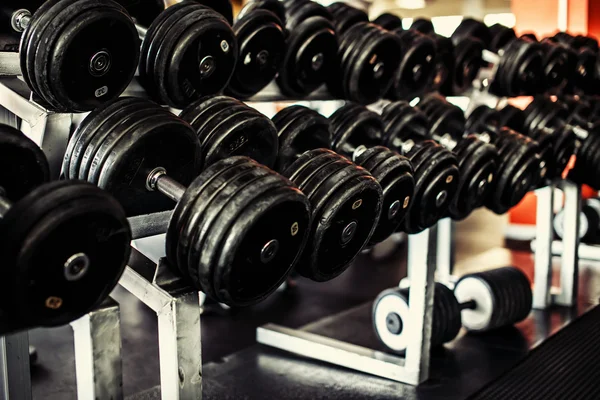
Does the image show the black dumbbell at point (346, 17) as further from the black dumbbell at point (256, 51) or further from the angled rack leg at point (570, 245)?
the angled rack leg at point (570, 245)

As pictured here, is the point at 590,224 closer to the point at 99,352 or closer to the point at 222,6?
the point at 222,6

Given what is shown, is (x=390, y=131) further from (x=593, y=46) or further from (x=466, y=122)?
(x=593, y=46)

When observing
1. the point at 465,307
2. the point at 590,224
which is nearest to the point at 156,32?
the point at 465,307

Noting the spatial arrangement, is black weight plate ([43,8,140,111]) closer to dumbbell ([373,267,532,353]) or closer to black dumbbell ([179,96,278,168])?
black dumbbell ([179,96,278,168])

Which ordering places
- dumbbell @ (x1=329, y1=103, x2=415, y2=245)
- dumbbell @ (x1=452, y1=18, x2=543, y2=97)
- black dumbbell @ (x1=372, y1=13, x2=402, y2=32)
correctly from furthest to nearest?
dumbbell @ (x1=452, y1=18, x2=543, y2=97) < black dumbbell @ (x1=372, y1=13, x2=402, y2=32) < dumbbell @ (x1=329, y1=103, x2=415, y2=245)

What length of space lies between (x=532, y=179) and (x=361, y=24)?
3.13ft

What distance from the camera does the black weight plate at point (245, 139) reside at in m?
1.67

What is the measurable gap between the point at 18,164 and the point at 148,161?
0.90ft

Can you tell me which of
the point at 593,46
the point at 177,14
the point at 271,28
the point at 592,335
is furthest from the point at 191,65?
the point at 593,46

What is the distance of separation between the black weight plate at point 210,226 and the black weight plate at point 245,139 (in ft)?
1.03

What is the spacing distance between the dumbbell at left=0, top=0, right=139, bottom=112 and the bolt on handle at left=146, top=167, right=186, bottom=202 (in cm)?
20

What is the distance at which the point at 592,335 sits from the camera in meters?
2.73

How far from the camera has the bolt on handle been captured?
1.46m

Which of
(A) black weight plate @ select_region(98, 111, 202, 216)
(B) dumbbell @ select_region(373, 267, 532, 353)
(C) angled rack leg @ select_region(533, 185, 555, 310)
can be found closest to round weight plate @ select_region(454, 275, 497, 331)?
(B) dumbbell @ select_region(373, 267, 532, 353)
